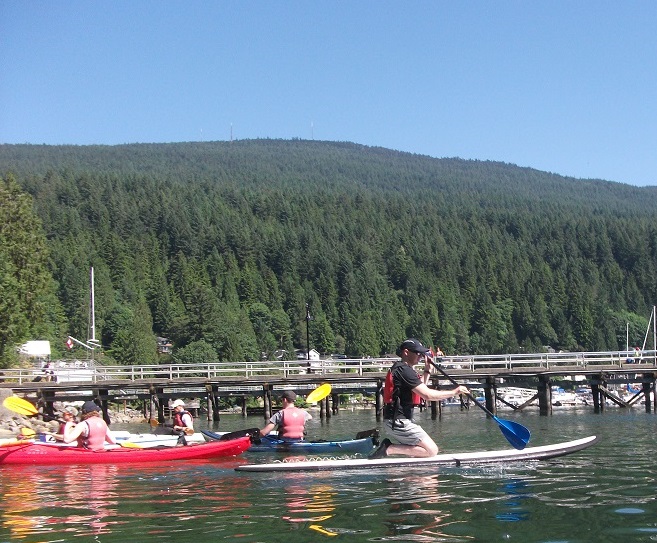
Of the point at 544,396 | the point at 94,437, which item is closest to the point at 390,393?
the point at 94,437

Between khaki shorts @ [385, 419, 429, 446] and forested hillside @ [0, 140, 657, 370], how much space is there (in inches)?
3402

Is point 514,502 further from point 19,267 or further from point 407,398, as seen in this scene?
point 19,267

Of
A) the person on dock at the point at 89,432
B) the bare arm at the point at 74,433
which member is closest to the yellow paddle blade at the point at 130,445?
the person on dock at the point at 89,432

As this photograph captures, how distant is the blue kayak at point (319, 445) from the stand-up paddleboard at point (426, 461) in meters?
4.94

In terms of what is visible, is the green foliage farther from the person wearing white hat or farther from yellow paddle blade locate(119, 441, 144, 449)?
yellow paddle blade locate(119, 441, 144, 449)

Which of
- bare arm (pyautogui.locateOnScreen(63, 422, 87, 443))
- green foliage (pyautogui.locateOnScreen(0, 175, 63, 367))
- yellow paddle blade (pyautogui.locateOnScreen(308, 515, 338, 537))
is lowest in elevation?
yellow paddle blade (pyautogui.locateOnScreen(308, 515, 338, 537))

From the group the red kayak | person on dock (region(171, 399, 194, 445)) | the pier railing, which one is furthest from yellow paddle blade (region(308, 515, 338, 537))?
the pier railing

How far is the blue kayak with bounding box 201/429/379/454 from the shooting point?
67.6 ft

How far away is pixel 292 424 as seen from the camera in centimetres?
2070

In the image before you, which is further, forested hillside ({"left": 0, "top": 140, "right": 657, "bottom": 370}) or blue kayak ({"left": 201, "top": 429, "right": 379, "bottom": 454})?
forested hillside ({"left": 0, "top": 140, "right": 657, "bottom": 370})

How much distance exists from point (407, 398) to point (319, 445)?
7.15 meters

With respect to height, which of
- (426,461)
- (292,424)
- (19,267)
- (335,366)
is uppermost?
(19,267)

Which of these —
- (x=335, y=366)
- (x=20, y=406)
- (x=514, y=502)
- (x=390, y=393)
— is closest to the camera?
(x=514, y=502)

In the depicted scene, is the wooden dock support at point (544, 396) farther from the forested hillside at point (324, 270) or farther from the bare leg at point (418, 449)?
the forested hillside at point (324, 270)
